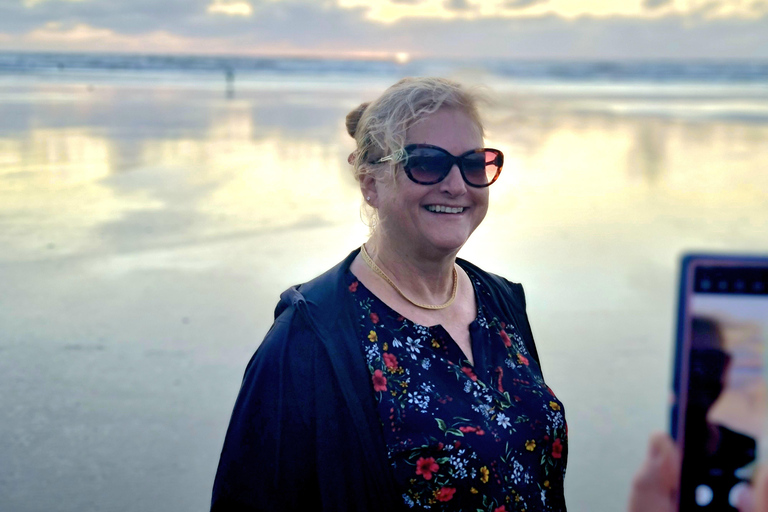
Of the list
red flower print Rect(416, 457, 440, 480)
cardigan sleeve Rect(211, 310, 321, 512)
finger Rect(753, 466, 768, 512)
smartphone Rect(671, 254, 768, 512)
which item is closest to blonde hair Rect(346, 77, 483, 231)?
cardigan sleeve Rect(211, 310, 321, 512)

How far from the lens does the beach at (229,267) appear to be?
361 cm

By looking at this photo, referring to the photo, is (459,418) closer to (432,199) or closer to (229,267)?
(432,199)

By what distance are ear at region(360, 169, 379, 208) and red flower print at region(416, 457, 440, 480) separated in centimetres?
75

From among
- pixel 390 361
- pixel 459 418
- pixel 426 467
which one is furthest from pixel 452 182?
pixel 426 467

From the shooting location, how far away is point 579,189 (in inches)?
344

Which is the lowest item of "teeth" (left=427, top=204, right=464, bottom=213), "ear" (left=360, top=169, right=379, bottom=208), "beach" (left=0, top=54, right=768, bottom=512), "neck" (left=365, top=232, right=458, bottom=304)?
"beach" (left=0, top=54, right=768, bottom=512)

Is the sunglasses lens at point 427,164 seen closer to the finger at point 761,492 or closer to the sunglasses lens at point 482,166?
the sunglasses lens at point 482,166

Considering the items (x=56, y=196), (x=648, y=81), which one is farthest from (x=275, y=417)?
(x=648, y=81)

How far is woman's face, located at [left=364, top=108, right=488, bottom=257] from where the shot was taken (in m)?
2.04

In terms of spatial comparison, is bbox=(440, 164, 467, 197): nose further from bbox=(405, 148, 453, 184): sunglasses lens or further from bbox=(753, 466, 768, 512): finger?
bbox=(753, 466, 768, 512): finger

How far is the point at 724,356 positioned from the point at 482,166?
1.21m

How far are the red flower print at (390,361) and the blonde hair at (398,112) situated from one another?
49cm

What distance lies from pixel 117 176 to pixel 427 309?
330 inches

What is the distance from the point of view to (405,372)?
1888 millimetres
